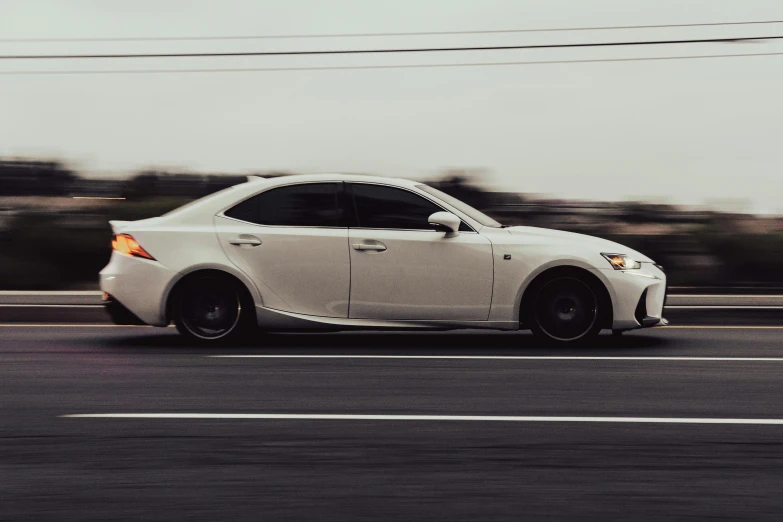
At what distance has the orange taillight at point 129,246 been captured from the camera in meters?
9.02

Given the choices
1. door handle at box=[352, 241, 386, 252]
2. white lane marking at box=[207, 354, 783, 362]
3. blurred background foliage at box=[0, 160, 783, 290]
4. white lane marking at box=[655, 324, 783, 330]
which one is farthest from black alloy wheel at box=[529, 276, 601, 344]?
blurred background foliage at box=[0, 160, 783, 290]

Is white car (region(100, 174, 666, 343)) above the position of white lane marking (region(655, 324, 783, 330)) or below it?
above

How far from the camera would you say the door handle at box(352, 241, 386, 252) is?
350 inches

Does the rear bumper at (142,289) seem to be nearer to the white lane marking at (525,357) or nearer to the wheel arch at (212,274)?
the wheel arch at (212,274)

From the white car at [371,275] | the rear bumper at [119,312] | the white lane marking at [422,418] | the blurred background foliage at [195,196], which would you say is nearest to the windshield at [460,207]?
the white car at [371,275]

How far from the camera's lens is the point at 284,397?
21.5 ft

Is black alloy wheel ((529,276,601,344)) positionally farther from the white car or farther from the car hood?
the car hood

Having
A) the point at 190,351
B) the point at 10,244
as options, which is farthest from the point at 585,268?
the point at 10,244

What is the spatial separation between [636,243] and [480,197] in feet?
7.76

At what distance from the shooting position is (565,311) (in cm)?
898

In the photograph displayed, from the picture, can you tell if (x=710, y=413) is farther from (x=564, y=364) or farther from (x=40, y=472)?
(x=40, y=472)

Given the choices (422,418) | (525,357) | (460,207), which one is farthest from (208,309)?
(422,418)

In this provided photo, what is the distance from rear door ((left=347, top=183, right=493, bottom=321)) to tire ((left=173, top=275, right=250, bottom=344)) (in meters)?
1.00

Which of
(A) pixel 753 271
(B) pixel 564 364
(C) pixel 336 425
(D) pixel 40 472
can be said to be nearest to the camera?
(D) pixel 40 472
